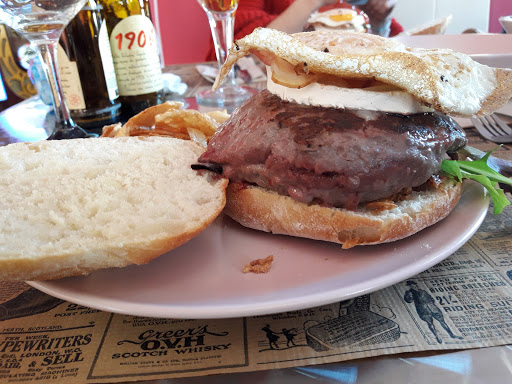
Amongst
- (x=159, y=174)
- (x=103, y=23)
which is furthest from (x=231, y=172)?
(x=103, y=23)

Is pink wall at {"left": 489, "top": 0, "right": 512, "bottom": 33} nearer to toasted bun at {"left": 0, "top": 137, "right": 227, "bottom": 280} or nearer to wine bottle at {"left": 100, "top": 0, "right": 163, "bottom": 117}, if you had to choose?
wine bottle at {"left": 100, "top": 0, "right": 163, "bottom": 117}

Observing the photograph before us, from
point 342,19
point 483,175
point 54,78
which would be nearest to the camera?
point 483,175

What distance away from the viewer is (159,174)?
4.09 feet

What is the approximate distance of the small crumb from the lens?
98 cm

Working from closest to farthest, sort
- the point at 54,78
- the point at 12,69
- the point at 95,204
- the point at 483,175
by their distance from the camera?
the point at 95,204
the point at 483,175
the point at 54,78
the point at 12,69

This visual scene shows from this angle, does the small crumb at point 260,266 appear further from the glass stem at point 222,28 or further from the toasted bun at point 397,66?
the glass stem at point 222,28

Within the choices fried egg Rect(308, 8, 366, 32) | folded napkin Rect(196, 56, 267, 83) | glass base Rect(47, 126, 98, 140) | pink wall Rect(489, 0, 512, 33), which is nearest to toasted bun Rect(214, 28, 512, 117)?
glass base Rect(47, 126, 98, 140)

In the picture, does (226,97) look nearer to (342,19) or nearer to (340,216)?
(342,19)

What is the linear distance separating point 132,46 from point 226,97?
0.68 metres

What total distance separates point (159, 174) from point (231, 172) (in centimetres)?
22

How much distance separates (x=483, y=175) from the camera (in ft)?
3.99

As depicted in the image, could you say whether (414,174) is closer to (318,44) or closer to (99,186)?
(318,44)

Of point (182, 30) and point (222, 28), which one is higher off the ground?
point (222, 28)

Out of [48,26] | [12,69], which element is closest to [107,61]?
[48,26]
